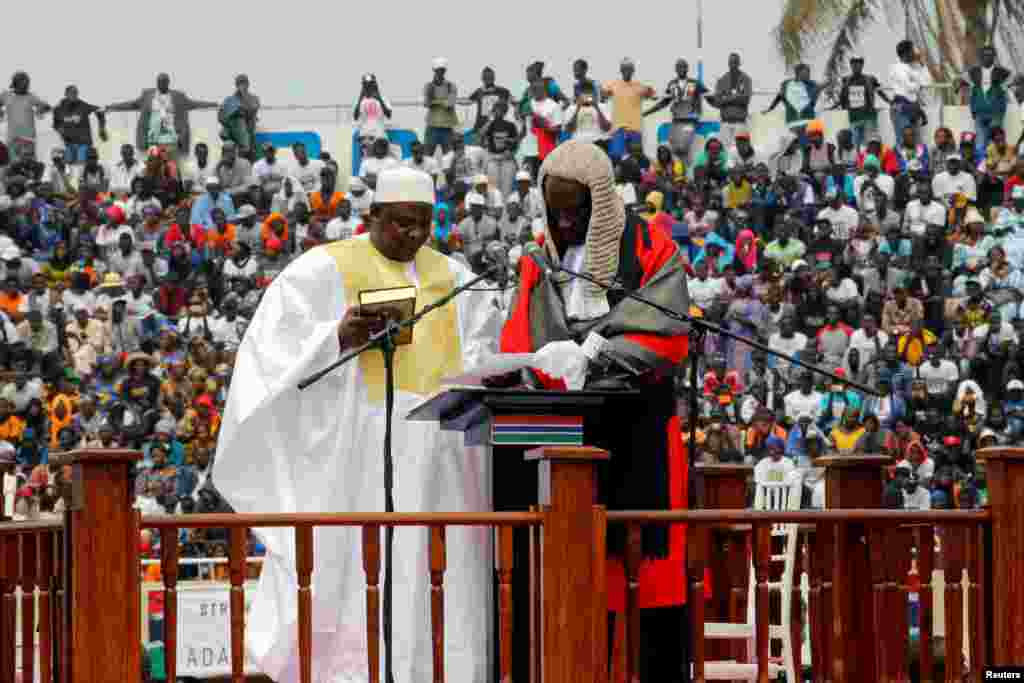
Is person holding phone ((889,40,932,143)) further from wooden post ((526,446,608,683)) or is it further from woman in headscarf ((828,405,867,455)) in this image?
wooden post ((526,446,608,683))

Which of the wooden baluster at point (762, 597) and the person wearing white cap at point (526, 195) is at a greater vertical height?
the person wearing white cap at point (526, 195)

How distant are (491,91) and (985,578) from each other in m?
20.3

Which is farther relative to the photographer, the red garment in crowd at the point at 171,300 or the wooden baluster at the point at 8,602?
the red garment in crowd at the point at 171,300

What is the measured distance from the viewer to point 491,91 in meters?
28.1

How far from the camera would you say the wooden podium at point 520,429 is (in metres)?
8.47

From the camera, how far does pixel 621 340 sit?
8875 millimetres

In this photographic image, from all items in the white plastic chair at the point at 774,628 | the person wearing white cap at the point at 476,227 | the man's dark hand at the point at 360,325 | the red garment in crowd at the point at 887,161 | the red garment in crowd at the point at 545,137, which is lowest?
the white plastic chair at the point at 774,628

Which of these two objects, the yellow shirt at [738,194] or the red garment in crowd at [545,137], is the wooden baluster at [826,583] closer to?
the yellow shirt at [738,194]

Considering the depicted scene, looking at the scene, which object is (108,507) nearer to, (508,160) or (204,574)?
(204,574)

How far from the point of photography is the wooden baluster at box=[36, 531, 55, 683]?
773 cm

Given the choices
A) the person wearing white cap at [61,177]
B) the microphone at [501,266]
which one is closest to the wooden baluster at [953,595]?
the microphone at [501,266]

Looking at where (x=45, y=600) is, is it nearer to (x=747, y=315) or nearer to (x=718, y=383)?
(x=718, y=383)

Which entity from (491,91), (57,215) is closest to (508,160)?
(491,91)

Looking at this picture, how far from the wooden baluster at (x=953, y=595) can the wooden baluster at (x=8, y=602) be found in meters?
3.42
